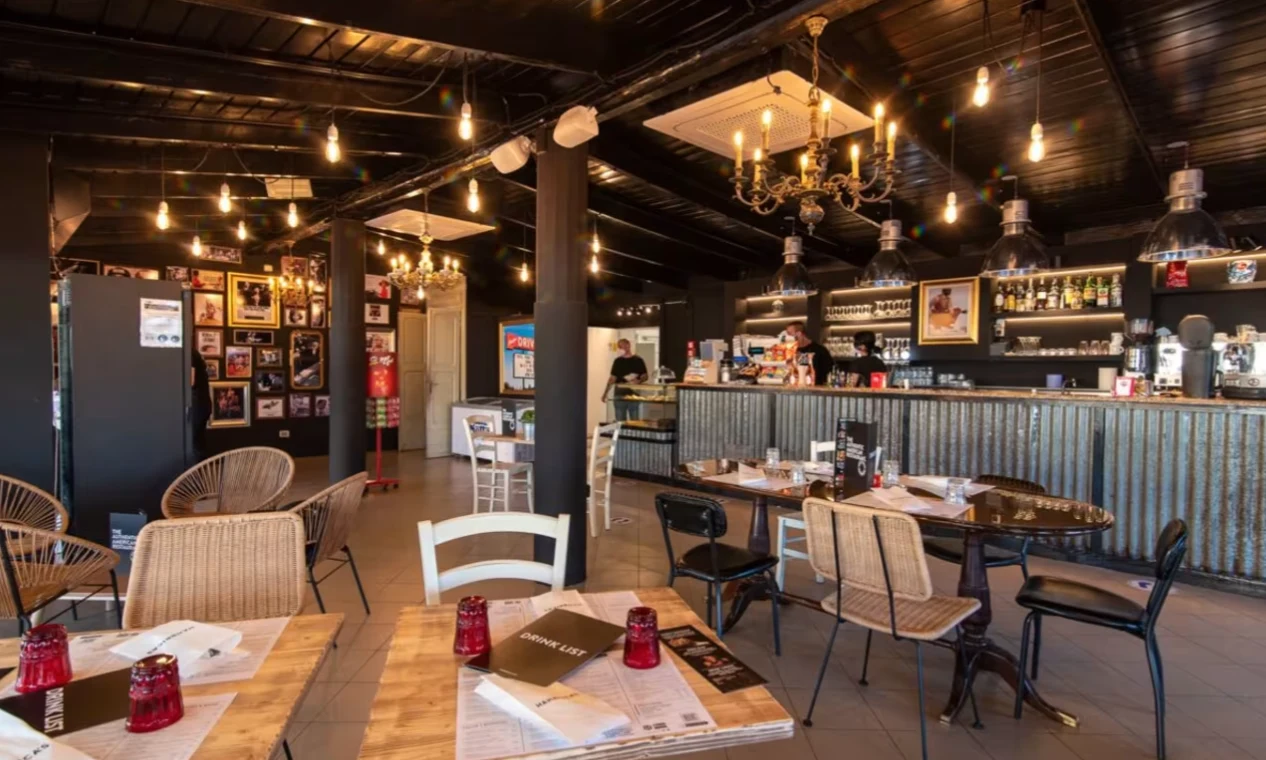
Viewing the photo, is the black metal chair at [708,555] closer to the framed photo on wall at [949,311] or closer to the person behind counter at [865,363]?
the person behind counter at [865,363]

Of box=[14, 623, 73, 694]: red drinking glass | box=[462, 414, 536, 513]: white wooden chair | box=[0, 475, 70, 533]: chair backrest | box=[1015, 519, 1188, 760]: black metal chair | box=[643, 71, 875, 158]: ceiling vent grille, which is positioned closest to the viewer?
box=[14, 623, 73, 694]: red drinking glass

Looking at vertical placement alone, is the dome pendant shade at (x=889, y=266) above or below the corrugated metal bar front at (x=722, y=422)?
above

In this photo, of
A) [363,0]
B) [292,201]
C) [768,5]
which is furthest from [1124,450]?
[292,201]

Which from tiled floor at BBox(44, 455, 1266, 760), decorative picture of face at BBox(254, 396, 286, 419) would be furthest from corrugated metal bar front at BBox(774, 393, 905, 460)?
decorative picture of face at BBox(254, 396, 286, 419)

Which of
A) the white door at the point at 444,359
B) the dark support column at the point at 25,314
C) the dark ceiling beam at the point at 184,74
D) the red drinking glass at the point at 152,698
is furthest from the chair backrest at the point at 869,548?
the white door at the point at 444,359

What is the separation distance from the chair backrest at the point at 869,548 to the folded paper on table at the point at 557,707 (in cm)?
162

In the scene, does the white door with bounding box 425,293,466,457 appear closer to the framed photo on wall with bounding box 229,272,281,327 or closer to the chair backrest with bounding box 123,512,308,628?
the framed photo on wall with bounding box 229,272,281,327

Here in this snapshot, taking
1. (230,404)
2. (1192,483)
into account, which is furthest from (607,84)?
(230,404)

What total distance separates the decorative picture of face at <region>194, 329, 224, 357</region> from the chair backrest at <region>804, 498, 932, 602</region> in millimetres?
9378

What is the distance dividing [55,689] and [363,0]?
125 inches

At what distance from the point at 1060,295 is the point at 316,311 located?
34.7 feet

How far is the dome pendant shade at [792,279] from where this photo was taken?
5.82 metres

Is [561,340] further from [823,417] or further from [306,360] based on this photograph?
[306,360]

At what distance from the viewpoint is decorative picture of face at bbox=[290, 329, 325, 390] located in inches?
385
